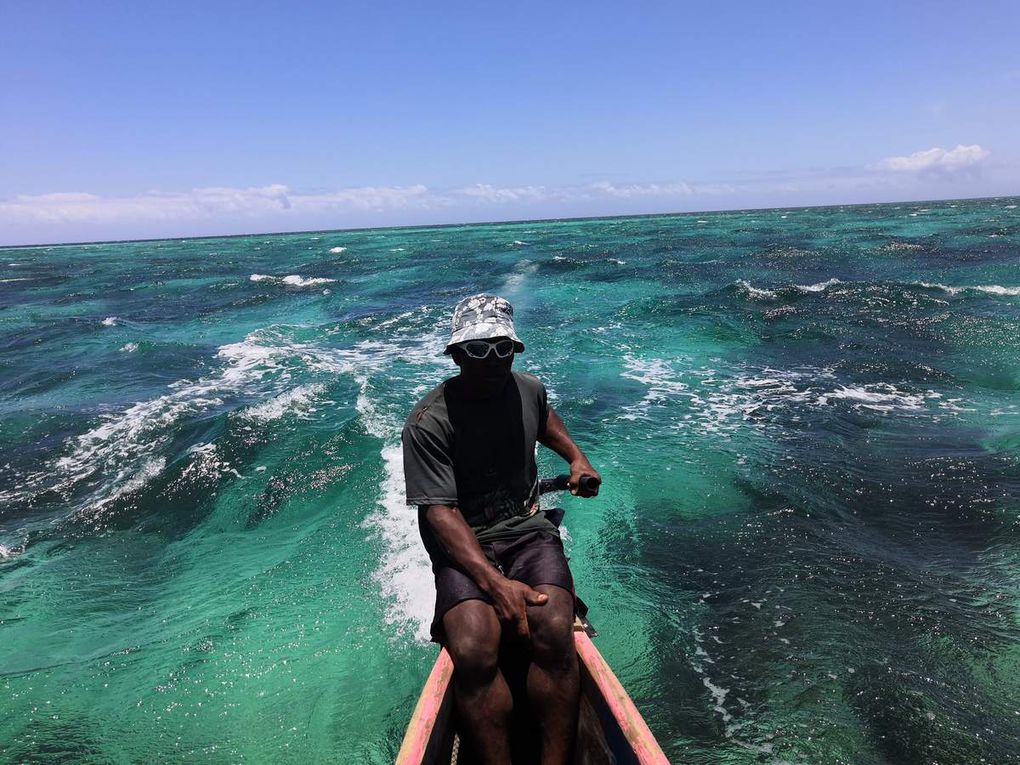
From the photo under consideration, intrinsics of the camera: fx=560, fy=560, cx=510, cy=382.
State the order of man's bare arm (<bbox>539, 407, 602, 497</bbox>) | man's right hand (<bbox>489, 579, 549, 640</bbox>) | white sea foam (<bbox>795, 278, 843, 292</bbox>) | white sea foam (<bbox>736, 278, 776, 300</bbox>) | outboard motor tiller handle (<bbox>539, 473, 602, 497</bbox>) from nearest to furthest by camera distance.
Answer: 1. man's right hand (<bbox>489, 579, 549, 640</bbox>)
2. outboard motor tiller handle (<bbox>539, 473, 602, 497</bbox>)
3. man's bare arm (<bbox>539, 407, 602, 497</bbox>)
4. white sea foam (<bbox>736, 278, 776, 300</bbox>)
5. white sea foam (<bbox>795, 278, 843, 292</bbox>)

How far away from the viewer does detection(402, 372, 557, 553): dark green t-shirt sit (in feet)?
8.97

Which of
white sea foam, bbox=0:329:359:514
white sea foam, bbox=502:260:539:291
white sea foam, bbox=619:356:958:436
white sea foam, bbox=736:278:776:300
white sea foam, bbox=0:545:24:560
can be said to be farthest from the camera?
white sea foam, bbox=502:260:539:291

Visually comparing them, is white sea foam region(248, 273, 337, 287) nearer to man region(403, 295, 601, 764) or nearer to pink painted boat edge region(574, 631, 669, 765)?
man region(403, 295, 601, 764)

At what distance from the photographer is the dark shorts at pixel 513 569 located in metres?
2.60

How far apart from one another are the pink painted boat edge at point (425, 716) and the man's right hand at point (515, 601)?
1.73ft

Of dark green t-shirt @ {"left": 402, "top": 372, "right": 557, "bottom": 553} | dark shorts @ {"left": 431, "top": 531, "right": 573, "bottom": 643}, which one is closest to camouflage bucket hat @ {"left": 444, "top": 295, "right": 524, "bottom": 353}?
dark green t-shirt @ {"left": 402, "top": 372, "right": 557, "bottom": 553}

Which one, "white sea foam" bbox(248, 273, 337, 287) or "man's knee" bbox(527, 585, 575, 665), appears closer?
"man's knee" bbox(527, 585, 575, 665)

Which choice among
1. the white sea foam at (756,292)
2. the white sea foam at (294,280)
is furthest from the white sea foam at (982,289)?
the white sea foam at (294,280)

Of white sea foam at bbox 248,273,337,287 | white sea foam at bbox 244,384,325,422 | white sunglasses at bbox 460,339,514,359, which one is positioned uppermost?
white sunglasses at bbox 460,339,514,359

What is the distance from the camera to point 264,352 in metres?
15.8

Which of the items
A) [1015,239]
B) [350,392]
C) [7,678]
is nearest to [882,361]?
[350,392]

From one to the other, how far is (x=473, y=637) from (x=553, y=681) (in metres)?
0.43

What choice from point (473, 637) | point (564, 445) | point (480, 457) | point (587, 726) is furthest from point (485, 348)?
point (587, 726)

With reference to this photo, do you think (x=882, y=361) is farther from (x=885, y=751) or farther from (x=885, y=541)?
(x=885, y=751)
